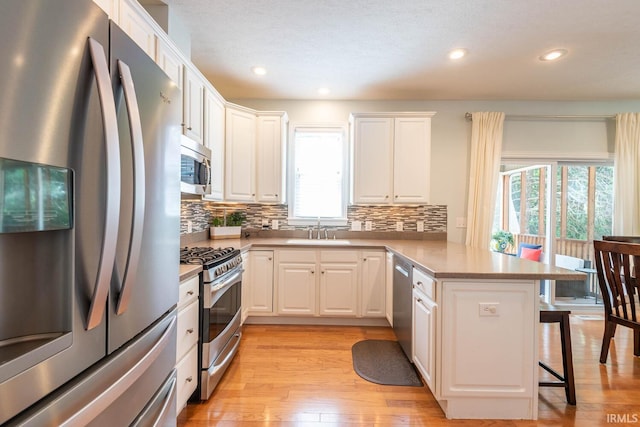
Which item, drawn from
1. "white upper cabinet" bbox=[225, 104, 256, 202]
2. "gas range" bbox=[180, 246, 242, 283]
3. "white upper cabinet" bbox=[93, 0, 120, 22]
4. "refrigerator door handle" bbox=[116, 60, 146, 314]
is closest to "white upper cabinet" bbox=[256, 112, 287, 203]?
"white upper cabinet" bbox=[225, 104, 256, 202]

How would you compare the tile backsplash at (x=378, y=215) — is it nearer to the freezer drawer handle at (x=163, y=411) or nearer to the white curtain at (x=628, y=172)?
the white curtain at (x=628, y=172)

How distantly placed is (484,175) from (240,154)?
2867mm

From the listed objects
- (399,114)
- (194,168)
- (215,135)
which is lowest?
(194,168)

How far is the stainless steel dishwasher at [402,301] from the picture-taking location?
2.29m

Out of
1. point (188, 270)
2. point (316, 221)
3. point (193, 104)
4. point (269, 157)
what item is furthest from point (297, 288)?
point (193, 104)

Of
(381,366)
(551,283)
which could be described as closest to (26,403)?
(381,366)

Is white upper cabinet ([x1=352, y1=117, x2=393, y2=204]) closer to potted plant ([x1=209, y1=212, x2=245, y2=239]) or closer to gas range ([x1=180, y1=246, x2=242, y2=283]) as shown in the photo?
potted plant ([x1=209, y1=212, x2=245, y2=239])

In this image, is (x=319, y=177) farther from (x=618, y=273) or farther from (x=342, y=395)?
(x=618, y=273)

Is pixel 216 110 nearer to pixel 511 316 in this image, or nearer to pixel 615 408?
pixel 511 316

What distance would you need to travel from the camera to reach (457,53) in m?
2.64

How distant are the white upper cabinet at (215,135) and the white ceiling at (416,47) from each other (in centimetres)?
37

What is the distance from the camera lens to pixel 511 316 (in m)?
1.72

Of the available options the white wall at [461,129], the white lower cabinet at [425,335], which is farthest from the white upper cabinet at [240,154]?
the white lower cabinet at [425,335]

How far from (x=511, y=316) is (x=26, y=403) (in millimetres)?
2044
